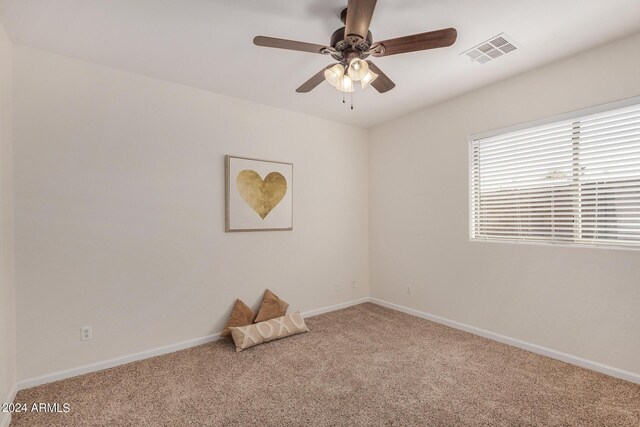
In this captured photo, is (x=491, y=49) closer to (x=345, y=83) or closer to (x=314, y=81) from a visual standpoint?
(x=345, y=83)

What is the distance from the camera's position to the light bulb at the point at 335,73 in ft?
6.77

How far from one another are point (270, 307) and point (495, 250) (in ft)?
7.95

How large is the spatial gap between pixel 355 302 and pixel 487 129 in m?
2.74

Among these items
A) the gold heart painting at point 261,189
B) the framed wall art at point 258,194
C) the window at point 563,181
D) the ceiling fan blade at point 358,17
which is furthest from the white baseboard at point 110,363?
the window at point 563,181

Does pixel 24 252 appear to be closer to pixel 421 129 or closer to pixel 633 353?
pixel 421 129

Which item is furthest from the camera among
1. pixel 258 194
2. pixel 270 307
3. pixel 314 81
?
pixel 258 194

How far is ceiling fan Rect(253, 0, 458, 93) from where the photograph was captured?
5.26 feet

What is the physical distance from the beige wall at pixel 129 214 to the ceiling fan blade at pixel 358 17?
6.36 ft

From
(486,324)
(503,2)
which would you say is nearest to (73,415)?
(486,324)

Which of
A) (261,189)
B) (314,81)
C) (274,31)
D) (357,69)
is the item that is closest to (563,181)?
(357,69)

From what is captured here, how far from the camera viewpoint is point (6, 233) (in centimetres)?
208

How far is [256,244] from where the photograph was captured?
341 cm

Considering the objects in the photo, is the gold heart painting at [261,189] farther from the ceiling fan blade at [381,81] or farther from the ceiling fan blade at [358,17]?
the ceiling fan blade at [358,17]

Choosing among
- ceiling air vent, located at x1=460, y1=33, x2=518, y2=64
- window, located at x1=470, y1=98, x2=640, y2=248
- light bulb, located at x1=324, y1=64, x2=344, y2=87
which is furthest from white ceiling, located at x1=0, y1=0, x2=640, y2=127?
window, located at x1=470, y1=98, x2=640, y2=248
